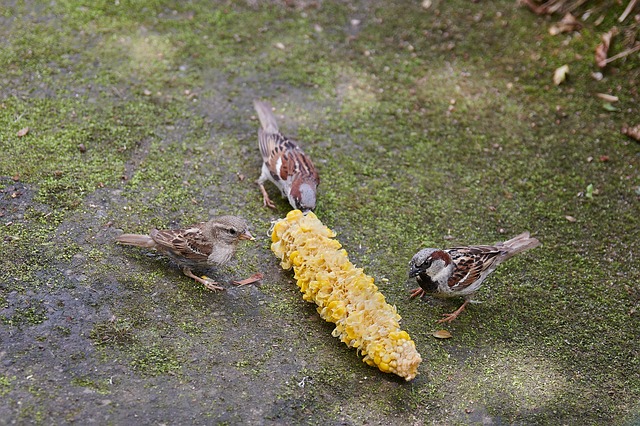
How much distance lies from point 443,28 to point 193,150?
11.8 ft

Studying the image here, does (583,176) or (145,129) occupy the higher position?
(583,176)

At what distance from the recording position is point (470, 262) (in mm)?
5352

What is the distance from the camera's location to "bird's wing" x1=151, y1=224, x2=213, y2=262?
5.10 m

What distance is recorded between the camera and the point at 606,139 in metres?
7.35

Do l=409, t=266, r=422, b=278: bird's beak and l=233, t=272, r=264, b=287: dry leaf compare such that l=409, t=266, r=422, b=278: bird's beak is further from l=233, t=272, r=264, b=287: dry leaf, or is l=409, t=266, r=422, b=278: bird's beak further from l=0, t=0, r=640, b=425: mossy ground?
l=233, t=272, r=264, b=287: dry leaf

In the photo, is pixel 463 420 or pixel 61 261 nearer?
pixel 463 420

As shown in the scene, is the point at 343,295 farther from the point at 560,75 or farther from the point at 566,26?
the point at 566,26

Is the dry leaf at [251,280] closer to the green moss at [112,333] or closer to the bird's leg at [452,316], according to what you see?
the green moss at [112,333]

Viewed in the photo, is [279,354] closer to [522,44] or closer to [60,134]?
[60,134]

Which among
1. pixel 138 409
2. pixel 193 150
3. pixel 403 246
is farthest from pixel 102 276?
pixel 403 246

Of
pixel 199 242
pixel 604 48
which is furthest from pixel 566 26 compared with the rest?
pixel 199 242

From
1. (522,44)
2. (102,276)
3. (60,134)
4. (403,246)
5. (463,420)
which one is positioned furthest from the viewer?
(522,44)

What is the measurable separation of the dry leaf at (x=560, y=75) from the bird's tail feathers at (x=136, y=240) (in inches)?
194

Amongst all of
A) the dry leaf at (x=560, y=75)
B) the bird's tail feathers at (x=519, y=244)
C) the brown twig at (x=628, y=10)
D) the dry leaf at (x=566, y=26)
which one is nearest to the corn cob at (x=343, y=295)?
the bird's tail feathers at (x=519, y=244)
